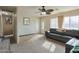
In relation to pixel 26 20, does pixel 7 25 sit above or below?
below

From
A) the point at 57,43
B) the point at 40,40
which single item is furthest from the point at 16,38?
the point at 57,43

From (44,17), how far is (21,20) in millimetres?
1556

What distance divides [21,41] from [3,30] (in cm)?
71

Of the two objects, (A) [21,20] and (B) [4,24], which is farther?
(A) [21,20]

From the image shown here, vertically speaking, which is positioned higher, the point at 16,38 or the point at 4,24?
the point at 4,24
